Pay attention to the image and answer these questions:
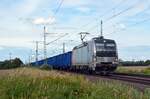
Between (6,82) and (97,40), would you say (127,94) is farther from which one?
(97,40)

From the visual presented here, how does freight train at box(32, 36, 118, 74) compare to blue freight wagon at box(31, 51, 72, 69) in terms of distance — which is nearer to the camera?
freight train at box(32, 36, 118, 74)

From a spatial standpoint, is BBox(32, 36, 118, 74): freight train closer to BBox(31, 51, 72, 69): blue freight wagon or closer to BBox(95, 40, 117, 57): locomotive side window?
BBox(95, 40, 117, 57): locomotive side window

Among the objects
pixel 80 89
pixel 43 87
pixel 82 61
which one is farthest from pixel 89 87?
pixel 82 61

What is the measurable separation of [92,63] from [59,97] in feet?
88.6

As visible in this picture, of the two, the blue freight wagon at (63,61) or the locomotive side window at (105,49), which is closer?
the locomotive side window at (105,49)

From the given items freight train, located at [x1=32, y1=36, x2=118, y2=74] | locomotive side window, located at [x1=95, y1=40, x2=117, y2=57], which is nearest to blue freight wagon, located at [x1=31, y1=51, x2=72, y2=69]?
freight train, located at [x1=32, y1=36, x2=118, y2=74]

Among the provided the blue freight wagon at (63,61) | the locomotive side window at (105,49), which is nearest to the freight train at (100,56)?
the locomotive side window at (105,49)

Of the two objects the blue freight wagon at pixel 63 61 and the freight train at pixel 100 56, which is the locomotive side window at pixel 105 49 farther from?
the blue freight wagon at pixel 63 61

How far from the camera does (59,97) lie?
461 inches

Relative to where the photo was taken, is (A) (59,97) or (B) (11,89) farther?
(B) (11,89)

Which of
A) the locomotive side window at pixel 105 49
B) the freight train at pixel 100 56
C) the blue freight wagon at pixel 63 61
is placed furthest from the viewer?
the blue freight wagon at pixel 63 61

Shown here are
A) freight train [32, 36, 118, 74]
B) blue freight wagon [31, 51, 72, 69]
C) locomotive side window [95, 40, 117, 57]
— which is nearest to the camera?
freight train [32, 36, 118, 74]

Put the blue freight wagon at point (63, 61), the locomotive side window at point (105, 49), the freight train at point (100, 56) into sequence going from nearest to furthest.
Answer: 1. the freight train at point (100, 56)
2. the locomotive side window at point (105, 49)
3. the blue freight wagon at point (63, 61)

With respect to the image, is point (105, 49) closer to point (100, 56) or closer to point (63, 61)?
point (100, 56)
